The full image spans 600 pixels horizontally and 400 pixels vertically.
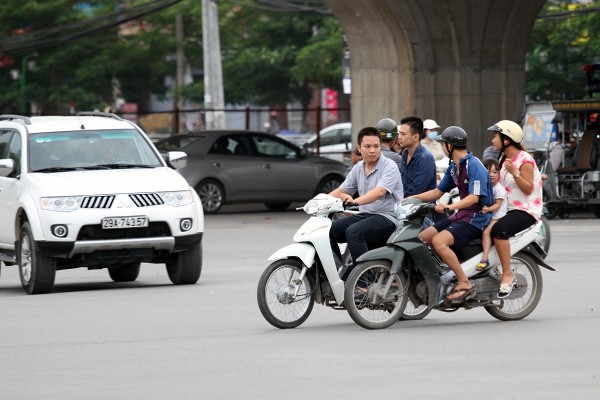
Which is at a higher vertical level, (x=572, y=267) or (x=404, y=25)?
(x=404, y=25)

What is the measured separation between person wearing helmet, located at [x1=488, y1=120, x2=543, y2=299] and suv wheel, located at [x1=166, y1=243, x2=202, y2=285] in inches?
164

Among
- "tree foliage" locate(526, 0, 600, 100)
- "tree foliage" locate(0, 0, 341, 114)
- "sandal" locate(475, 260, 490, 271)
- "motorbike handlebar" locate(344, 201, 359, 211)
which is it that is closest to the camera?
"motorbike handlebar" locate(344, 201, 359, 211)

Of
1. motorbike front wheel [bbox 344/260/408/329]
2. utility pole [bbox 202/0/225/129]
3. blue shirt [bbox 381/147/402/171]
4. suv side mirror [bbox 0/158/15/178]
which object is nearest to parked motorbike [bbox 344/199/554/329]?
motorbike front wheel [bbox 344/260/408/329]

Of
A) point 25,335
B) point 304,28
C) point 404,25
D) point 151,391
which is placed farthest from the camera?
point 304,28

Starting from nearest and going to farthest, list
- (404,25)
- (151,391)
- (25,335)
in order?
(151,391), (25,335), (404,25)

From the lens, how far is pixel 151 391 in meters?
7.52

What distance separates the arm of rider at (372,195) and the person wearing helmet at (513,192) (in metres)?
Result: 0.86

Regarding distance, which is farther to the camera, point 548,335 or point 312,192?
point 312,192

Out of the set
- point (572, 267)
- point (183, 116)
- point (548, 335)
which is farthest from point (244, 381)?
point (183, 116)

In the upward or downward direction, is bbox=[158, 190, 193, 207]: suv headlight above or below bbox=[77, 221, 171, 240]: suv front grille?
above

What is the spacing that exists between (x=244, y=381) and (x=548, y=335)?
2.63 m

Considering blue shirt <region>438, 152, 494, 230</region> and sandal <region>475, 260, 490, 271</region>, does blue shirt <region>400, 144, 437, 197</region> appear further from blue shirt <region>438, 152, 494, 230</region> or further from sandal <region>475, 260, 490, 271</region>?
sandal <region>475, 260, 490, 271</region>

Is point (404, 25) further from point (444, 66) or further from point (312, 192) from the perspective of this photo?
point (312, 192)

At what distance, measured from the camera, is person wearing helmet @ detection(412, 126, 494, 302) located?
9.80 meters
